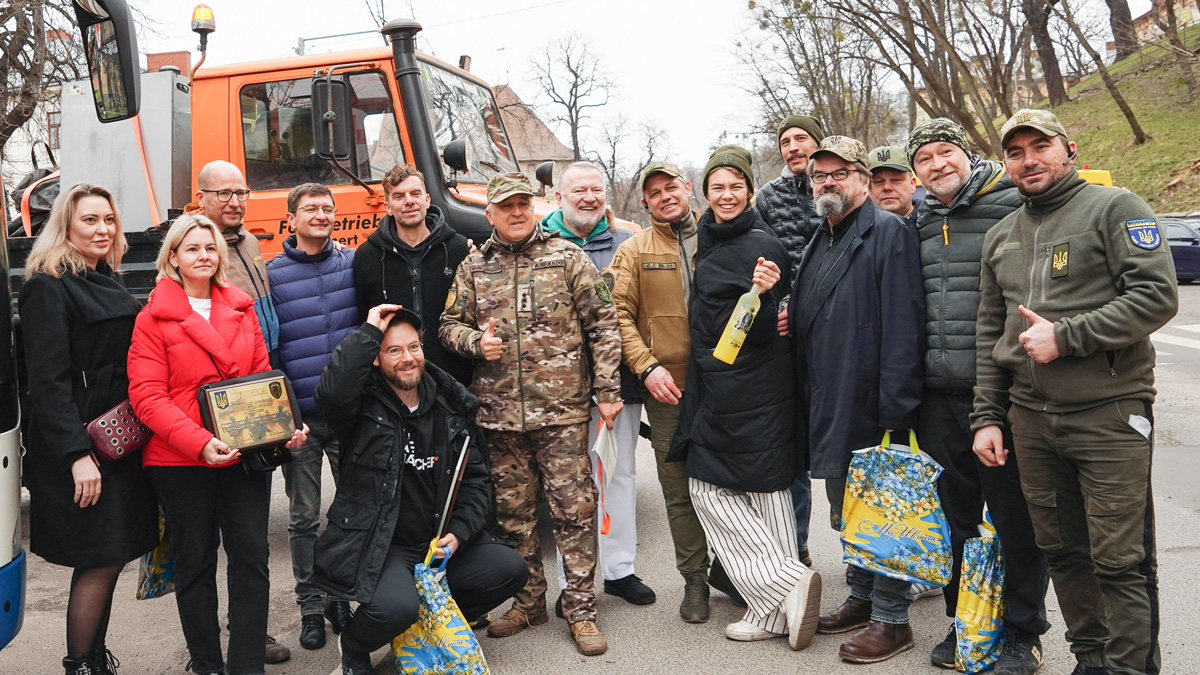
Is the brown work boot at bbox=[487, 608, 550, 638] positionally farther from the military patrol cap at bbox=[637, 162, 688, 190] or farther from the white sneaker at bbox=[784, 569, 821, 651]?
the military patrol cap at bbox=[637, 162, 688, 190]

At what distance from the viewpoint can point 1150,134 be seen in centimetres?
2941

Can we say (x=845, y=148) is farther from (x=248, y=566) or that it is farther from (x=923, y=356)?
(x=248, y=566)

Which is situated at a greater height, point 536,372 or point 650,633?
point 536,372

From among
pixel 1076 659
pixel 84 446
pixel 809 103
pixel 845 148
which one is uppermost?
pixel 809 103

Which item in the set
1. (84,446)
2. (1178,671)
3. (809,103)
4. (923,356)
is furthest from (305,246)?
(809,103)

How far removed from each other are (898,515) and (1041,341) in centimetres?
92

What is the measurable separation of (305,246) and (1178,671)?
3.89 meters

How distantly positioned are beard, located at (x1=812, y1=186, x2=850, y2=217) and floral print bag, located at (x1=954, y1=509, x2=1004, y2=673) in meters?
1.36

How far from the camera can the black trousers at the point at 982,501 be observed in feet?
11.4

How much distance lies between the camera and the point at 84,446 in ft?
10.7

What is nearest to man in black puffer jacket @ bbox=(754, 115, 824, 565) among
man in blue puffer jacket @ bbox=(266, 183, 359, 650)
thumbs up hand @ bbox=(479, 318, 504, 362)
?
thumbs up hand @ bbox=(479, 318, 504, 362)

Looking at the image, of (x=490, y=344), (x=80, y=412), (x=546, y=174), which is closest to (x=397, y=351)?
(x=490, y=344)

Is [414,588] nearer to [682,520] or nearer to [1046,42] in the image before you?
[682,520]

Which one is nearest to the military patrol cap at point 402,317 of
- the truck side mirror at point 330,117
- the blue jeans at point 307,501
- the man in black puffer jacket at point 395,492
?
the man in black puffer jacket at point 395,492
